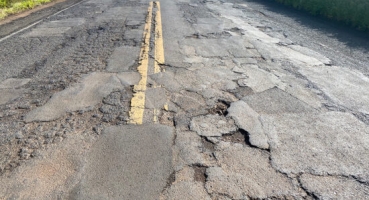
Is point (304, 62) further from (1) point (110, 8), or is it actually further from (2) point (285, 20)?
(1) point (110, 8)

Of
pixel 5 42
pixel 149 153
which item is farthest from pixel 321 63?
pixel 5 42

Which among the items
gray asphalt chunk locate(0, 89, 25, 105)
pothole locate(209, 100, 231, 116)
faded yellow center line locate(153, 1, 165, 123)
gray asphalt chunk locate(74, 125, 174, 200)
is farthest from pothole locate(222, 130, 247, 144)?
gray asphalt chunk locate(0, 89, 25, 105)

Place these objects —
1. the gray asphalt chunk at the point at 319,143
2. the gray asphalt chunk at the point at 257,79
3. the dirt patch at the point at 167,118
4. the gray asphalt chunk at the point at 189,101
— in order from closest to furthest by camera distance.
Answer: the gray asphalt chunk at the point at 319,143
the dirt patch at the point at 167,118
the gray asphalt chunk at the point at 189,101
the gray asphalt chunk at the point at 257,79

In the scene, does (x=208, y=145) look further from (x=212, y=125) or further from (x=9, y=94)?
(x=9, y=94)

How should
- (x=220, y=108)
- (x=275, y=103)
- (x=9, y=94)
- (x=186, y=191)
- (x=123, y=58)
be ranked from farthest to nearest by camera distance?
(x=123, y=58) < (x=9, y=94) < (x=275, y=103) < (x=220, y=108) < (x=186, y=191)

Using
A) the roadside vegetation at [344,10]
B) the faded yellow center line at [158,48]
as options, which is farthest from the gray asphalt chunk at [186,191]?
the roadside vegetation at [344,10]

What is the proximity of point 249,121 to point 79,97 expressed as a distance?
2.13 metres

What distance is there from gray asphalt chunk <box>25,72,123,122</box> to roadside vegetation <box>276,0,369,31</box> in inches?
265

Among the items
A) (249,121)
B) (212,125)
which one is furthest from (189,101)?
(249,121)

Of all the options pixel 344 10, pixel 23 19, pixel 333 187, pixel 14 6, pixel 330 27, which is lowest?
pixel 23 19

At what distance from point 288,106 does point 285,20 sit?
6.48 meters

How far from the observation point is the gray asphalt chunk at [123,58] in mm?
4883

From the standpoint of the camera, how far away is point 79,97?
12.5 feet

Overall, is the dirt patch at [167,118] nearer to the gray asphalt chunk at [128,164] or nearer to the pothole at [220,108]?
the gray asphalt chunk at [128,164]
